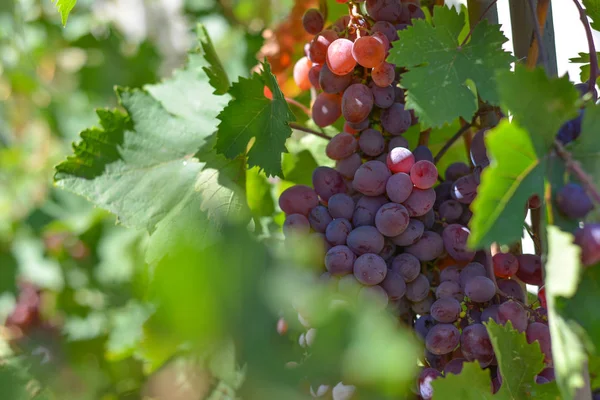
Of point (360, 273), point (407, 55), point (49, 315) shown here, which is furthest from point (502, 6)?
point (49, 315)

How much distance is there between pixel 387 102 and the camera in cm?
54

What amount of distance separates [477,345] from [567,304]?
130 mm

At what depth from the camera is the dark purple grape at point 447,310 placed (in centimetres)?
49

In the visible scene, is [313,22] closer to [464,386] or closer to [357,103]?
[357,103]

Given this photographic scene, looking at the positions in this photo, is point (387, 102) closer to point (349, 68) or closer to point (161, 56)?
point (349, 68)

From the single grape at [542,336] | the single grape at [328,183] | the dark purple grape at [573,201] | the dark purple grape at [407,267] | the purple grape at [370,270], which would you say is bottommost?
the single grape at [542,336]

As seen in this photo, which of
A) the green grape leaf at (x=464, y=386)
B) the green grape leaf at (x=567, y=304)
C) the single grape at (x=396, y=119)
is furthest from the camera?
the single grape at (x=396, y=119)

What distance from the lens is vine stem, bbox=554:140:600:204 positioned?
0.35 m

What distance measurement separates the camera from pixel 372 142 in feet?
1.77

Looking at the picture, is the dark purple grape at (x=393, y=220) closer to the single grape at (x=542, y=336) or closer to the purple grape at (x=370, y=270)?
the purple grape at (x=370, y=270)

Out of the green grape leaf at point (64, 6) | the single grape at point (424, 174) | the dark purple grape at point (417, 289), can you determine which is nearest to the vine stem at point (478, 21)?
the single grape at point (424, 174)

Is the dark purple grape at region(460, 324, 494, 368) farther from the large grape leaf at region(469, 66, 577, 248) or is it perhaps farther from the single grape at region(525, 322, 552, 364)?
the large grape leaf at region(469, 66, 577, 248)

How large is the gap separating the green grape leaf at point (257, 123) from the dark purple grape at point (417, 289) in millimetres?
155

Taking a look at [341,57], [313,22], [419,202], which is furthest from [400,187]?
[313,22]
